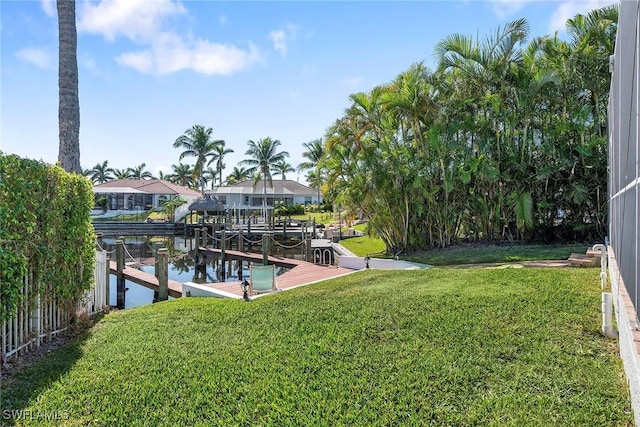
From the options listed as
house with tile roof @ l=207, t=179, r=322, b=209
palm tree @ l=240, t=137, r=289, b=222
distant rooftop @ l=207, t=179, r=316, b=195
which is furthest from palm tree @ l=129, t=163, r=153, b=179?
palm tree @ l=240, t=137, r=289, b=222

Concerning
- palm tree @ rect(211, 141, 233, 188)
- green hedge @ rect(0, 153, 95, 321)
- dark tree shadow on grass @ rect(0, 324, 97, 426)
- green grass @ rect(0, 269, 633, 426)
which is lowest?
dark tree shadow on grass @ rect(0, 324, 97, 426)

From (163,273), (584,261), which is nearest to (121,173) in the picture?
(163,273)

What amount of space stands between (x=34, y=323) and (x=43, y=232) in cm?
119

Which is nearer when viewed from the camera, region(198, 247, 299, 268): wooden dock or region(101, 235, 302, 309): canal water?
region(101, 235, 302, 309): canal water

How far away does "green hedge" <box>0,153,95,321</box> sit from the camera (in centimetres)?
443

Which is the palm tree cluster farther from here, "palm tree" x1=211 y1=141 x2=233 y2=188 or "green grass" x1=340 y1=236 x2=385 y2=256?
"palm tree" x1=211 y1=141 x2=233 y2=188

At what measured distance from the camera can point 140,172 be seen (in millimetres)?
90125

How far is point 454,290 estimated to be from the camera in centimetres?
718

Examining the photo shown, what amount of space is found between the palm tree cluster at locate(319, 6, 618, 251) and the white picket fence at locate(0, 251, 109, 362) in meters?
10.9

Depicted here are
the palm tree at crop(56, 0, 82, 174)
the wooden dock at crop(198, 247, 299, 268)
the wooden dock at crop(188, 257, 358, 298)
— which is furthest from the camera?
the wooden dock at crop(198, 247, 299, 268)

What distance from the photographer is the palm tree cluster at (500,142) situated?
13648 mm

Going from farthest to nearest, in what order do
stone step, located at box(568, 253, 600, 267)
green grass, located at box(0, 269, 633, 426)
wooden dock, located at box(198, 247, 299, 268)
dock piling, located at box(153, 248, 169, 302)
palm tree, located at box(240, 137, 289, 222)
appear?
palm tree, located at box(240, 137, 289, 222) → wooden dock, located at box(198, 247, 299, 268) → dock piling, located at box(153, 248, 169, 302) → stone step, located at box(568, 253, 600, 267) → green grass, located at box(0, 269, 633, 426)

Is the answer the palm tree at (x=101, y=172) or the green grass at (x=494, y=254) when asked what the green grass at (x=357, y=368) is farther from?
the palm tree at (x=101, y=172)

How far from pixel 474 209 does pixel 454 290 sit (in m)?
8.42
